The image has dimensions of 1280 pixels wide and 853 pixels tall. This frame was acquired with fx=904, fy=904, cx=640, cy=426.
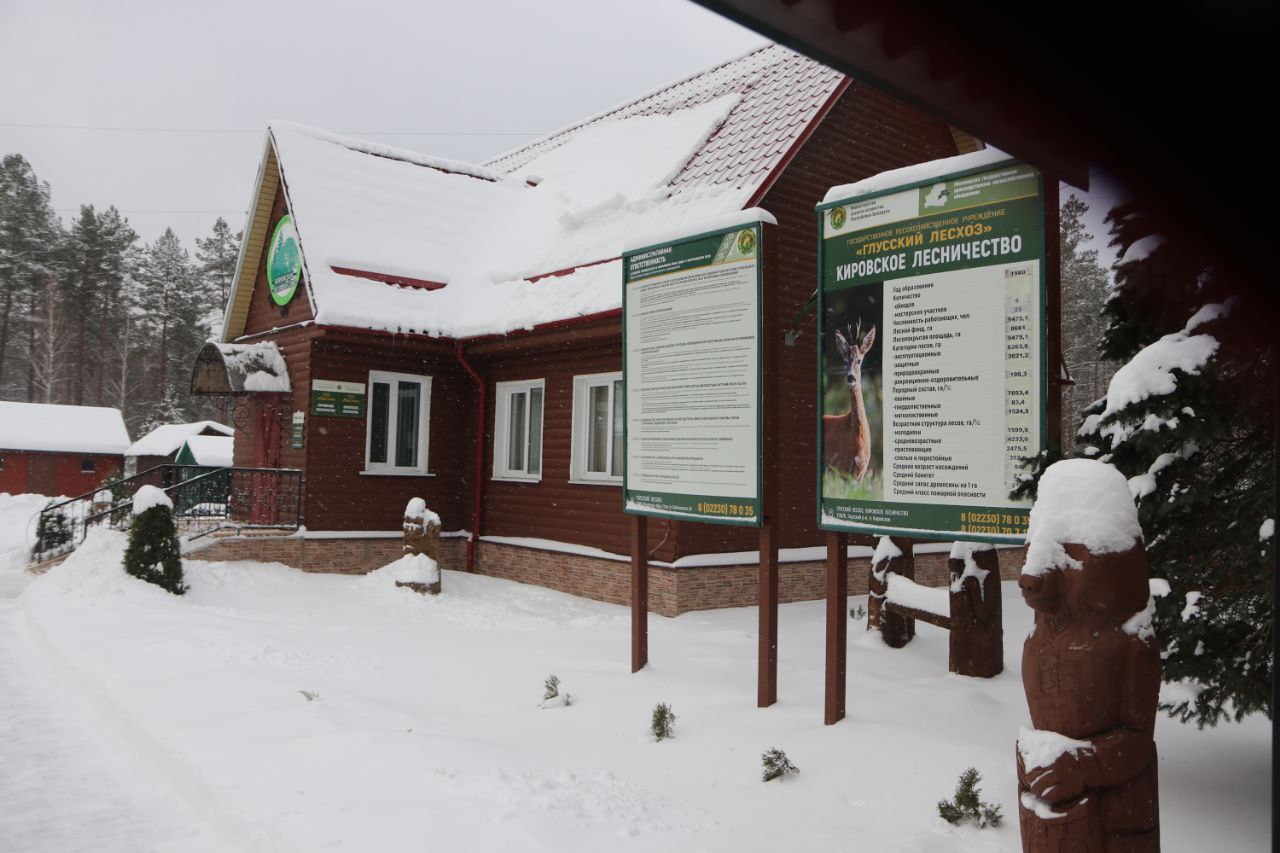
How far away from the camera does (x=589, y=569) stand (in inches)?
500

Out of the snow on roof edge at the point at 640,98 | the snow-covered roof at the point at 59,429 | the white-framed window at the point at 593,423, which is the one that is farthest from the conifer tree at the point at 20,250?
the white-framed window at the point at 593,423

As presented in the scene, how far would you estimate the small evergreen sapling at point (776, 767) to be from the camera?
5020 millimetres

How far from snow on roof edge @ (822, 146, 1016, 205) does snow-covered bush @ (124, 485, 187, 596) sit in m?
9.46

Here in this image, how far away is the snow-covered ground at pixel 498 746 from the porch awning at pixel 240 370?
5.50 metres

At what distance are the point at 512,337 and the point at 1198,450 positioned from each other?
10.6 metres

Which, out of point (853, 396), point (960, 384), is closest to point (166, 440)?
point (853, 396)

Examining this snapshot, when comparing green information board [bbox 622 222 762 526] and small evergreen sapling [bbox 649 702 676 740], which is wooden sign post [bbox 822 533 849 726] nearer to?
green information board [bbox 622 222 762 526]

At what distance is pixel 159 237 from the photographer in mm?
63688

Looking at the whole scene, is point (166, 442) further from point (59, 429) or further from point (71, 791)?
point (71, 791)

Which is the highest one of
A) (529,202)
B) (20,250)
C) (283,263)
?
(20,250)

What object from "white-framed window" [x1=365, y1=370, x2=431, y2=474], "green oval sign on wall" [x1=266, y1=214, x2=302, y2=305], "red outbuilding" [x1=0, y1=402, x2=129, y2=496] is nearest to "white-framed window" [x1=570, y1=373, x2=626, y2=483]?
"white-framed window" [x1=365, y1=370, x2=431, y2=474]

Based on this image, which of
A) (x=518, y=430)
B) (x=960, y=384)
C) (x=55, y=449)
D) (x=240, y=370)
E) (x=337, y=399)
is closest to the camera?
(x=960, y=384)

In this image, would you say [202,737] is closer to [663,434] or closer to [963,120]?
[663,434]

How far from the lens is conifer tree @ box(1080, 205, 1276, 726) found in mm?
4172
